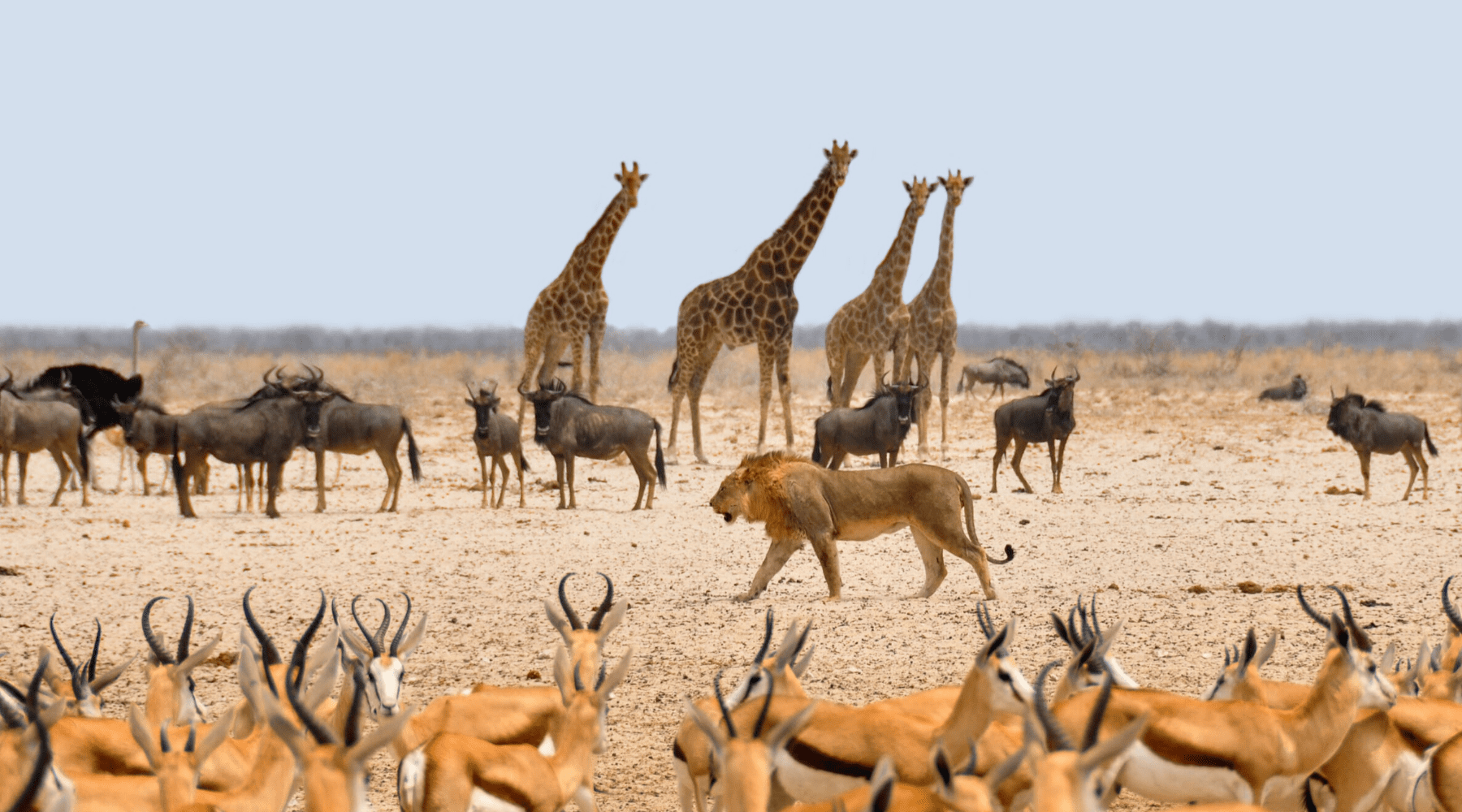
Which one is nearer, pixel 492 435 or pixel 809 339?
pixel 492 435

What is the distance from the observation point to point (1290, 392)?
32.0 metres

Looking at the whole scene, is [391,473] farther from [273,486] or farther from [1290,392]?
[1290,392]

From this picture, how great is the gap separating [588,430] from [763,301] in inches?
230

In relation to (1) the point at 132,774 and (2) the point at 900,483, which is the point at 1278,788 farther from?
(2) the point at 900,483

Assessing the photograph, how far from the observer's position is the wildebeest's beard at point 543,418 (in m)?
17.4

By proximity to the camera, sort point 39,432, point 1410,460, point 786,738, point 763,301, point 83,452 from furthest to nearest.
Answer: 1. point 763,301
2. point 83,452
3. point 39,432
4. point 1410,460
5. point 786,738

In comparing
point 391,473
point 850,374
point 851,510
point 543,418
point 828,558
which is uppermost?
point 850,374

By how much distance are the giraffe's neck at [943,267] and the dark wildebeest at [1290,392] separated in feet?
37.6

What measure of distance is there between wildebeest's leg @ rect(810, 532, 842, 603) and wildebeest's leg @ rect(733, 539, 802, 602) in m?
0.17

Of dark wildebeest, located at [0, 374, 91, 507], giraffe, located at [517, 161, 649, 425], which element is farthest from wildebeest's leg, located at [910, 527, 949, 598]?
giraffe, located at [517, 161, 649, 425]

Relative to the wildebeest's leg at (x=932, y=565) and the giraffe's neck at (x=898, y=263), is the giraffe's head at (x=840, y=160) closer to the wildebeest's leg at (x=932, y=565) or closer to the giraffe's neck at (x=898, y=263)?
the giraffe's neck at (x=898, y=263)

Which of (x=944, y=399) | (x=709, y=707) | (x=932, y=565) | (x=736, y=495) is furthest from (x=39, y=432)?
(x=709, y=707)

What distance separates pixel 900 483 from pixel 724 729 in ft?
Result: 19.1

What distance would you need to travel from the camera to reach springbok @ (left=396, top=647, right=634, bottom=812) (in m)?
4.89
